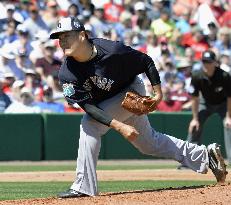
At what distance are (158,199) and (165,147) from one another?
1.00m

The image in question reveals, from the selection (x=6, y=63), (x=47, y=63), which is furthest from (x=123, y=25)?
(x=6, y=63)


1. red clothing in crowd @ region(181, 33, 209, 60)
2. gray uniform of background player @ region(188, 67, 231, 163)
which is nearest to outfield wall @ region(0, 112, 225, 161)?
red clothing in crowd @ region(181, 33, 209, 60)

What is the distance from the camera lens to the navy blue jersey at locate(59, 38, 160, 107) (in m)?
7.27

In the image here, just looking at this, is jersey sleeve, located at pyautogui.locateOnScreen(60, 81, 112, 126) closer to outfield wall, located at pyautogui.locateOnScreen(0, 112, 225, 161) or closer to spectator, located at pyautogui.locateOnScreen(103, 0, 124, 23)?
outfield wall, located at pyautogui.locateOnScreen(0, 112, 225, 161)

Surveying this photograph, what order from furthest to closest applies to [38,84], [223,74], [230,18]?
1. [230,18]
2. [38,84]
3. [223,74]

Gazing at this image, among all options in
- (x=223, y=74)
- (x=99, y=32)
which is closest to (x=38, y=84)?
(x=99, y=32)

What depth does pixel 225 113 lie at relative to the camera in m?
12.4

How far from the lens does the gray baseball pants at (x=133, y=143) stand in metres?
7.34

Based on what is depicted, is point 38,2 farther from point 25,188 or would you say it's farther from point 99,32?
point 25,188

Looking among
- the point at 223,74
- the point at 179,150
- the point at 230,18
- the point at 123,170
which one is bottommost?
the point at 123,170

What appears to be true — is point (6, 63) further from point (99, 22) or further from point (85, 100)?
point (85, 100)

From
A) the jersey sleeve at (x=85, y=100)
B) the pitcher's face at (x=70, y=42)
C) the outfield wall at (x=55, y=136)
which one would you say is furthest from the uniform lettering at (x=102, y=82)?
the outfield wall at (x=55, y=136)

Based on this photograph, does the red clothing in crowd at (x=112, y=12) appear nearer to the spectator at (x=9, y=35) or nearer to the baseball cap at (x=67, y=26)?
the spectator at (x=9, y=35)

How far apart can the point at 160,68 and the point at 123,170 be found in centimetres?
405
